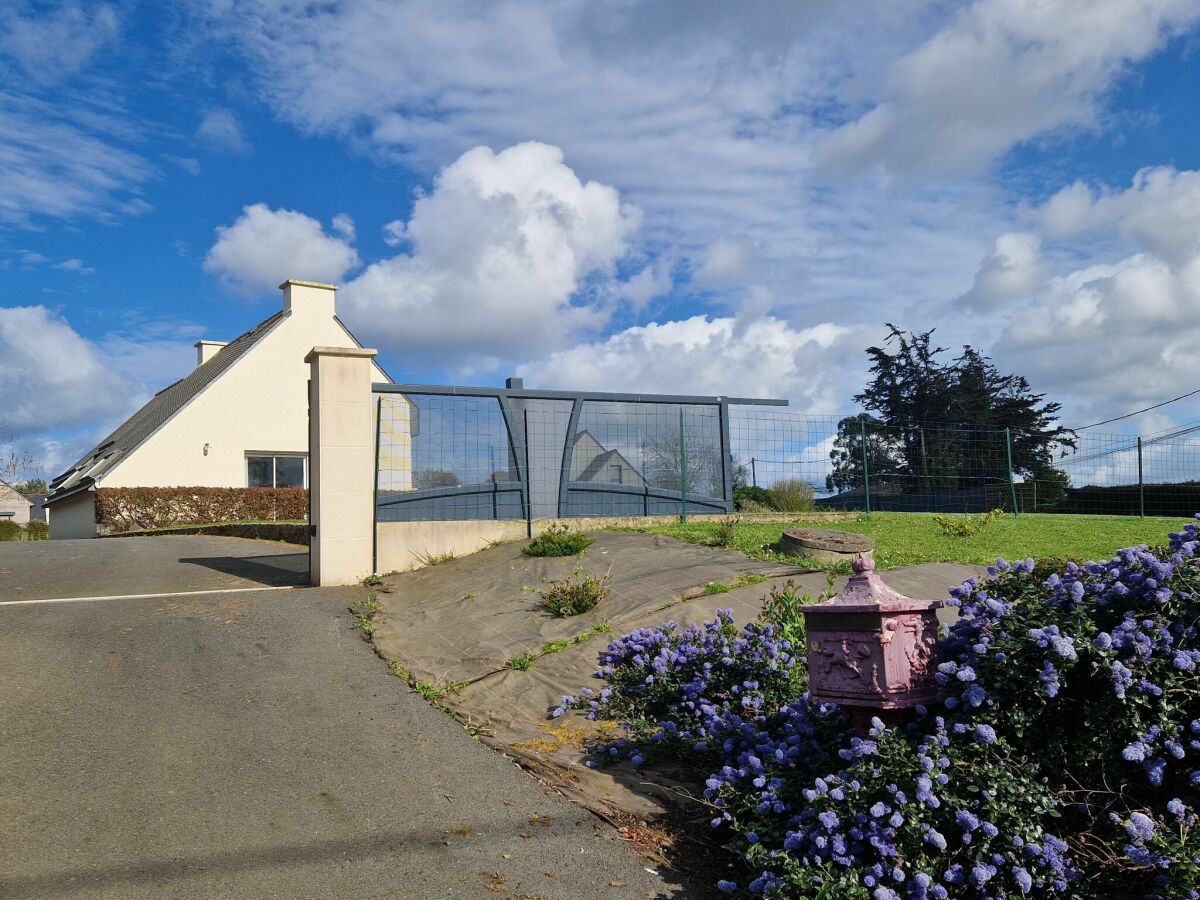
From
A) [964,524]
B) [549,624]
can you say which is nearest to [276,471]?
[964,524]

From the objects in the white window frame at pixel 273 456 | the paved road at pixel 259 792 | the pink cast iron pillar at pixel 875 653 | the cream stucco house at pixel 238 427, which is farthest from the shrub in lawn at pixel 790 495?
the white window frame at pixel 273 456

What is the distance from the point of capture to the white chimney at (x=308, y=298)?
2827 centimetres

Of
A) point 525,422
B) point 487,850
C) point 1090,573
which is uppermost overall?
point 525,422

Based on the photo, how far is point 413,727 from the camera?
5695 mm

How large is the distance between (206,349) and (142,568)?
24.7 m

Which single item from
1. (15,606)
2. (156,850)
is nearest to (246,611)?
(15,606)

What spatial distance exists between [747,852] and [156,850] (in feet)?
8.02

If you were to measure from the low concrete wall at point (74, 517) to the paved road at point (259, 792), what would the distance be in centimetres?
1968

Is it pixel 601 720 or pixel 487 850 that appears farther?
pixel 601 720

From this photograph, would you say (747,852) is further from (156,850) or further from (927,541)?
(927,541)

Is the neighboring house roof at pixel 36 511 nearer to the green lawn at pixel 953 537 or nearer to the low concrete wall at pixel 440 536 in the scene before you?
the low concrete wall at pixel 440 536

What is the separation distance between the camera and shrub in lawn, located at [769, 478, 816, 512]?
49.3ft

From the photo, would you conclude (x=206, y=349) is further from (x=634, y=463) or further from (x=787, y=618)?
(x=787, y=618)

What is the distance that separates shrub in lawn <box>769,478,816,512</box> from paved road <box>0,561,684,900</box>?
30.0 ft
